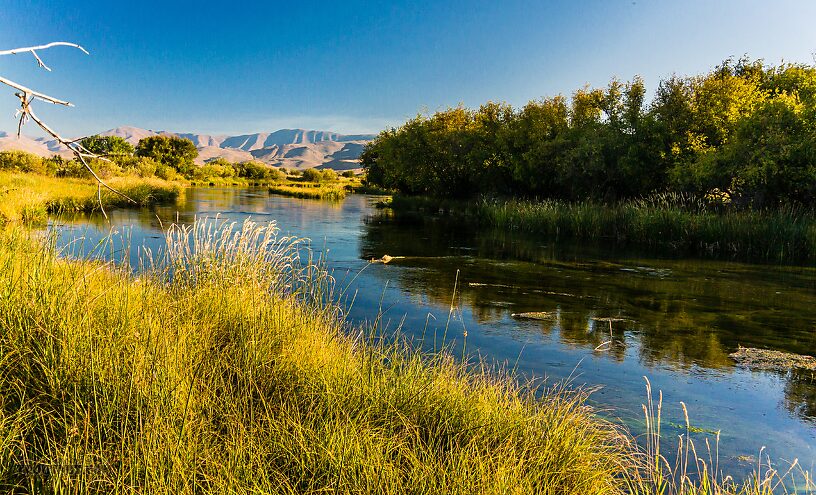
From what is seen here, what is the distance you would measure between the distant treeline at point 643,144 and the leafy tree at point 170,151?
206 feet

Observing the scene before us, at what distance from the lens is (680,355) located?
8.61 metres

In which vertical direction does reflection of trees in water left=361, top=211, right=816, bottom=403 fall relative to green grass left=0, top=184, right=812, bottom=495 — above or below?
below

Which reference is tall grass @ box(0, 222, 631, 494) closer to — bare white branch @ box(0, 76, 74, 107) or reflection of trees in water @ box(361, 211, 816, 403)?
bare white branch @ box(0, 76, 74, 107)

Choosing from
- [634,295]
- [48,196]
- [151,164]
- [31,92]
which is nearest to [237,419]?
[31,92]

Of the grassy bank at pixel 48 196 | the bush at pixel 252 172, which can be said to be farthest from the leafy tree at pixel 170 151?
the grassy bank at pixel 48 196

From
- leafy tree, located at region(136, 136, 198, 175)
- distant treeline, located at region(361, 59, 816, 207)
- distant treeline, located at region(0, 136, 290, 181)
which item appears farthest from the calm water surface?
leafy tree, located at region(136, 136, 198, 175)

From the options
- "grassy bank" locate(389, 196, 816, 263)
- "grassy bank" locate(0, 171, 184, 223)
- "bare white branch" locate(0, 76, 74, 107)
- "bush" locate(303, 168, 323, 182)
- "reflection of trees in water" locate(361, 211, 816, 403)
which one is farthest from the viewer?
"bush" locate(303, 168, 323, 182)

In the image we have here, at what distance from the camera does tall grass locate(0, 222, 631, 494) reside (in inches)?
130

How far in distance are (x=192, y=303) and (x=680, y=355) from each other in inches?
291

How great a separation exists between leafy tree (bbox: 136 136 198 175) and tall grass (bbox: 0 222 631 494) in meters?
91.3

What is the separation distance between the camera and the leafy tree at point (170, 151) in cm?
9238

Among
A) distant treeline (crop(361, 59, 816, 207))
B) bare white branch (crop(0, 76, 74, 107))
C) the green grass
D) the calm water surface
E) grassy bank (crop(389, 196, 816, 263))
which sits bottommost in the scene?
the calm water surface

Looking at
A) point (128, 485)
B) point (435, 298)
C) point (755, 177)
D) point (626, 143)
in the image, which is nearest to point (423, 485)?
point (128, 485)

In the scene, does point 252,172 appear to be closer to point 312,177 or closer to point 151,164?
point 312,177
